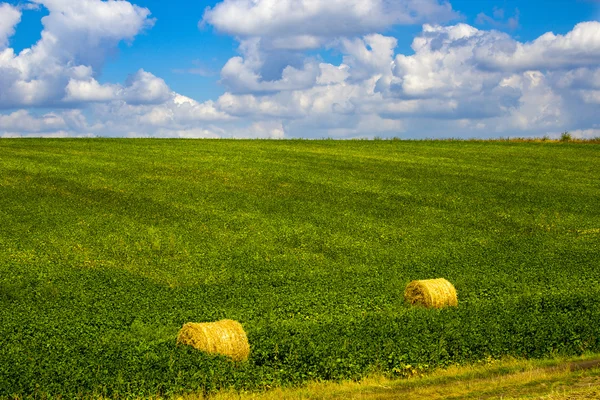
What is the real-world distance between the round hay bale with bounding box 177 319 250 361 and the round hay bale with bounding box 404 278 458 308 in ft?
19.8

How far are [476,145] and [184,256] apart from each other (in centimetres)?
3653

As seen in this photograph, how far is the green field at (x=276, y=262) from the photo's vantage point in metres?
13.4

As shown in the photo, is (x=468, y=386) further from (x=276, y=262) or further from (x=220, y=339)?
(x=276, y=262)

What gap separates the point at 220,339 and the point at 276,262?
926cm

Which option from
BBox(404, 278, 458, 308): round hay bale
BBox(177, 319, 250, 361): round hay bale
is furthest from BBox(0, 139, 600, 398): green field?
BBox(404, 278, 458, 308): round hay bale

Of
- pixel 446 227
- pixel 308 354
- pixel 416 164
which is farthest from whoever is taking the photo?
pixel 416 164

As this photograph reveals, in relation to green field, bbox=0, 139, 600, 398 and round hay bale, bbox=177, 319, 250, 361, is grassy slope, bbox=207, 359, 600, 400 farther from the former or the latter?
round hay bale, bbox=177, 319, 250, 361

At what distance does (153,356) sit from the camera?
12.6m

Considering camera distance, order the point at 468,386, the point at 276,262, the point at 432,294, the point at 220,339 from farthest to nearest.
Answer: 1. the point at 276,262
2. the point at 432,294
3. the point at 220,339
4. the point at 468,386

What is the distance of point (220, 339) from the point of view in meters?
13.5

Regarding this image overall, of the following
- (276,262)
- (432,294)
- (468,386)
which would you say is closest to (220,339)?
(468,386)

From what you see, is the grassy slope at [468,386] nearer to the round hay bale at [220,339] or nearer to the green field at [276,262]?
the green field at [276,262]

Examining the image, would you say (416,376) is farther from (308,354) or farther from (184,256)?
(184,256)

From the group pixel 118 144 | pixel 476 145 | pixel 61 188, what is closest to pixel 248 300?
pixel 61 188
